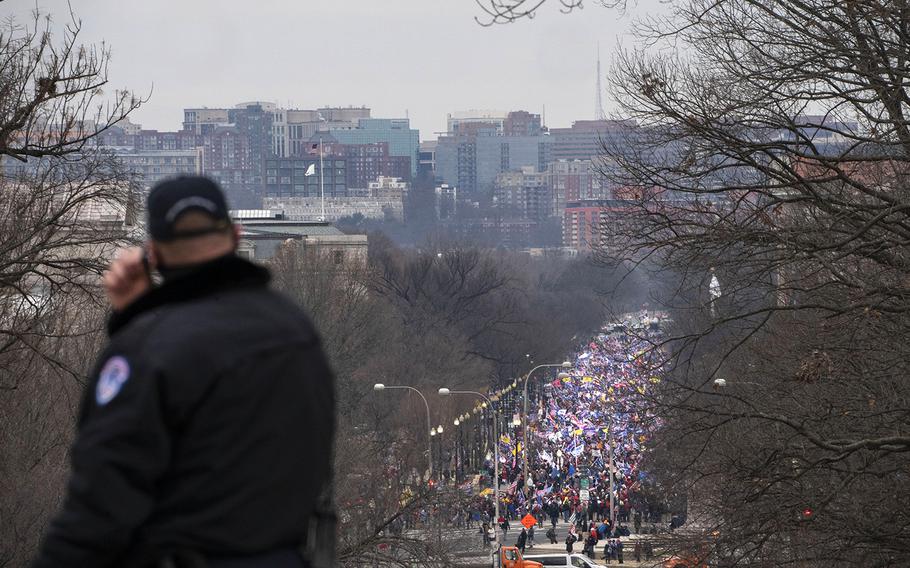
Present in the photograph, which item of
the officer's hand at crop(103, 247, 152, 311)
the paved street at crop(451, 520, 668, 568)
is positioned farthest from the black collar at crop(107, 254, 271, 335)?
the paved street at crop(451, 520, 668, 568)

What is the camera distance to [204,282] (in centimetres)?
408

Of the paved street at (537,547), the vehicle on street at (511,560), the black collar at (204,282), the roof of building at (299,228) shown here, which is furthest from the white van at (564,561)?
the roof of building at (299,228)

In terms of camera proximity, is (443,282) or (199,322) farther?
(443,282)

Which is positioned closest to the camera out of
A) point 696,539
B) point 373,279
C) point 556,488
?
point 696,539

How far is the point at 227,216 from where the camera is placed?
13.6 feet

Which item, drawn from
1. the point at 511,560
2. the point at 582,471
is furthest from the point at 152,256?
the point at 582,471

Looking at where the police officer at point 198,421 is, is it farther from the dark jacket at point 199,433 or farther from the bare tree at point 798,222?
the bare tree at point 798,222

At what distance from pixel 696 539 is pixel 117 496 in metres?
18.4

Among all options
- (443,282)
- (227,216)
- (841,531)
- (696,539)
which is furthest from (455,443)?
(227,216)

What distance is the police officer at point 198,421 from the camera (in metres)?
3.74

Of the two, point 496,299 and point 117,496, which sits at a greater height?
point 117,496

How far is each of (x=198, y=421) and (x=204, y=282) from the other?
15.6 inches

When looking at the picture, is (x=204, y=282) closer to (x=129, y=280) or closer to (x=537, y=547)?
(x=129, y=280)

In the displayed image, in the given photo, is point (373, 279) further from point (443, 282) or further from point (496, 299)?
point (496, 299)
